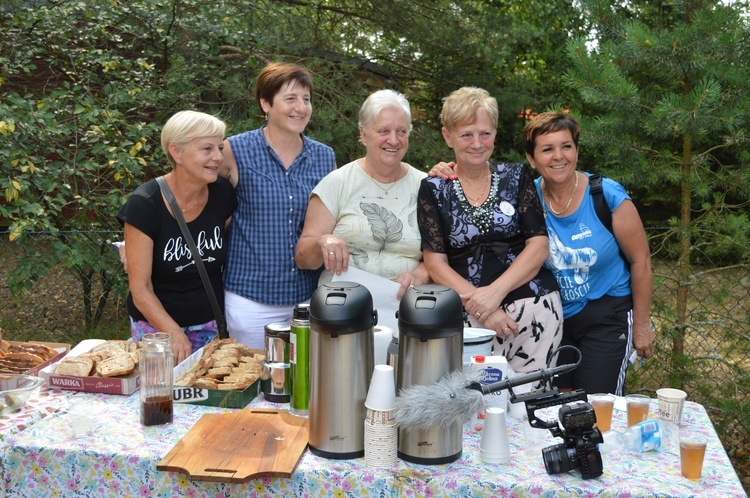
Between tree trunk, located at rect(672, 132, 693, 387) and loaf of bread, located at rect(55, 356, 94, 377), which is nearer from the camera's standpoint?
loaf of bread, located at rect(55, 356, 94, 377)

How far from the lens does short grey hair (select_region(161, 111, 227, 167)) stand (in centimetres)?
293

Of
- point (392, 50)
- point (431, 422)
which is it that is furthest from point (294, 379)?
point (392, 50)

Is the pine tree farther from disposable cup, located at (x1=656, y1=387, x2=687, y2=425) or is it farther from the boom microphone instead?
the boom microphone

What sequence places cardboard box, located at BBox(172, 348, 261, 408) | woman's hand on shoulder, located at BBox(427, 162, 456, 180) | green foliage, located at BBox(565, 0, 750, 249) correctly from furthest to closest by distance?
1. green foliage, located at BBox(565, 0, 750, 249)
2. woman's hand on shoulder, located at BBox(427, 162, 456, 180)
3. cardboard box, located at BBox(172, 348, 261, 408)

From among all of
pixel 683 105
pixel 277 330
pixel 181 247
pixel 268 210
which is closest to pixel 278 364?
pixel 277 330

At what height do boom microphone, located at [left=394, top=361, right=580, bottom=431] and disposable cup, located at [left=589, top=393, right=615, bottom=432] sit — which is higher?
boom microphone, located at [left=394, top=361, right=580, bottom=431]

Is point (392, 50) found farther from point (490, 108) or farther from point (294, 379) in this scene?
point (294, 379)

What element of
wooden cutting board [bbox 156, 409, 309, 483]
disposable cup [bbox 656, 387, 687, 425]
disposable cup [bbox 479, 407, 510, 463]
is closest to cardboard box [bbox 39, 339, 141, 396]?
wooden cutting board [bbox 156, 409, 309, 483]

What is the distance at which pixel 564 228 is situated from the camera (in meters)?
3.02

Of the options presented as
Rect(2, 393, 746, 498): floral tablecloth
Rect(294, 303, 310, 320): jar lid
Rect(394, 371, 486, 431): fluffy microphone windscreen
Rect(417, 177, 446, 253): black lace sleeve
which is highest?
Rect(417, 177, 446, 253): black lace sleeve

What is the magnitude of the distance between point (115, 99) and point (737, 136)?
3.83 m

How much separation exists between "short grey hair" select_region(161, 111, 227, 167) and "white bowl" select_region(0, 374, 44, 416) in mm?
1080

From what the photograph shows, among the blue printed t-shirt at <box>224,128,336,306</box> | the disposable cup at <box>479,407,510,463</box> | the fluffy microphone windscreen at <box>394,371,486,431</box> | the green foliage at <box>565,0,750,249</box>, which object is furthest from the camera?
the green foliage at <box>565,0,750,249</box>

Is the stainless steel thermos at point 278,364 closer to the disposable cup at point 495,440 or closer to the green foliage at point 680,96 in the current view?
the disposable cup at point 495,440
